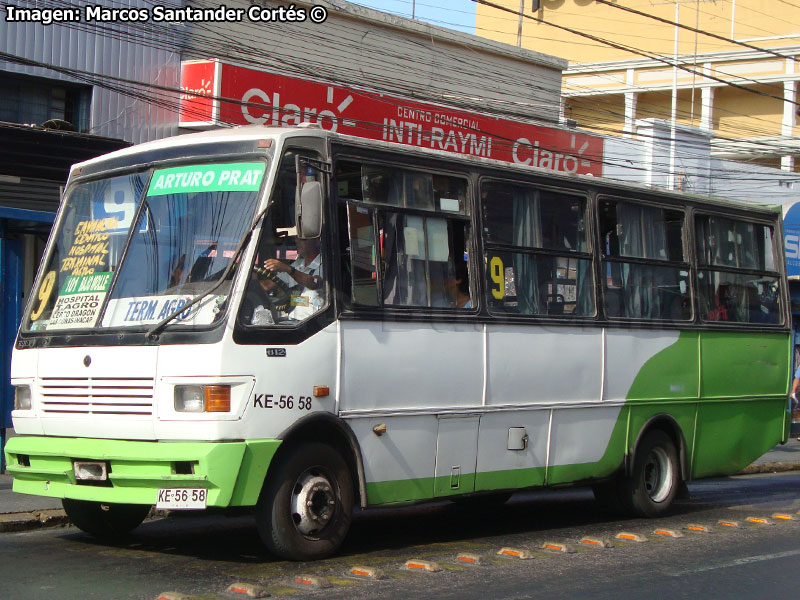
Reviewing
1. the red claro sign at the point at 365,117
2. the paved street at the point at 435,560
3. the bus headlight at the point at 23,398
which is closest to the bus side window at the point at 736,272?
the paved street at the point at 435,560

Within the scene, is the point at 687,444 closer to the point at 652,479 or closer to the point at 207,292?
the point at 652,479

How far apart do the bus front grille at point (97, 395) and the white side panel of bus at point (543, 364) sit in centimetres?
297

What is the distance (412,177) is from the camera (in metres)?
8.73

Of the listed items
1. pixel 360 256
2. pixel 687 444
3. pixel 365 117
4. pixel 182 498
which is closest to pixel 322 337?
pixel 360 256

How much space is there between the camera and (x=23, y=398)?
8.18m

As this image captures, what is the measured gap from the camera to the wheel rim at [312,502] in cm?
768

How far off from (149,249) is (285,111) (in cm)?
1171

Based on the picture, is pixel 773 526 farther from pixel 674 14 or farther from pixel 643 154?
pixel 674 14

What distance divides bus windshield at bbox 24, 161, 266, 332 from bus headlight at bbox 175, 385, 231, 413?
44cm

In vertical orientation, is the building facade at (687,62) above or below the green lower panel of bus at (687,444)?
above

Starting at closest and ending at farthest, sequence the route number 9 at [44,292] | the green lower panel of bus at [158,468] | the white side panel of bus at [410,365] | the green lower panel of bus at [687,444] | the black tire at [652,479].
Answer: the green lower panel of bus at [158,468] → the white side panel of bus at [410,365] → the route number 9 at [44,292] → the green lower panel of bus at [687,444] → the black tire at [652,479]

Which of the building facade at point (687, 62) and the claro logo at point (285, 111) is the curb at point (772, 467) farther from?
the building facade at point (687, 62)

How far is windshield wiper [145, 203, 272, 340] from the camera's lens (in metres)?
7.38

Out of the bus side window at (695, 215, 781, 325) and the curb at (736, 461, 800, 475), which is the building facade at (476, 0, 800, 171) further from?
the bus side window at (695, 215, 781, 325)
